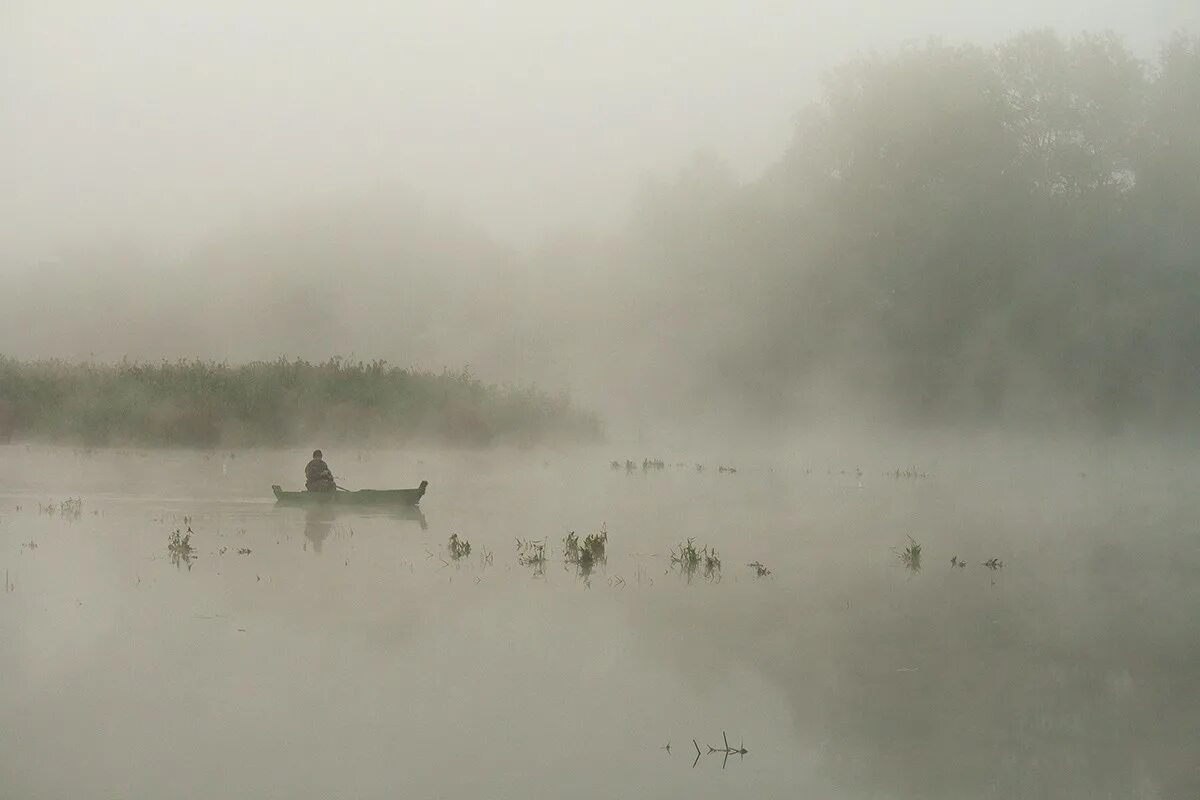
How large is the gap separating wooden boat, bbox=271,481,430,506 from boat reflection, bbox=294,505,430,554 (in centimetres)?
11

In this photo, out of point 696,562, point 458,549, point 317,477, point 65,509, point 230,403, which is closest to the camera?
point 696,562

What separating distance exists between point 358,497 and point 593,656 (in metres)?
10.3

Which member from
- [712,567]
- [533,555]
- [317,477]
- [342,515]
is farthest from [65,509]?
[712,567]

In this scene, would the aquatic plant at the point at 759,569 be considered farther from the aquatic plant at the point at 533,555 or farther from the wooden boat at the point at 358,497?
the wooden boat at the point at 358,497

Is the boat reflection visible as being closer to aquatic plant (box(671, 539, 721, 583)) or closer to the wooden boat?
the wooden boat

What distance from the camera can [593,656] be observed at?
393 inches

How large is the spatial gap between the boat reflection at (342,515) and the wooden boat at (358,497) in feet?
0.35

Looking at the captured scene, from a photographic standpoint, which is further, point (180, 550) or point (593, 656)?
point (180, 550)

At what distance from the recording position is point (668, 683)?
9.23 metres

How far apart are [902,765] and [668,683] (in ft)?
7.08

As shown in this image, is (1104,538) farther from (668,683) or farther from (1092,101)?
(1092,101)

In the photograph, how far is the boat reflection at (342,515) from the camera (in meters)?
18.4

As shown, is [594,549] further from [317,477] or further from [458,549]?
[317,477]

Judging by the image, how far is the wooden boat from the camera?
19219 millimetres
